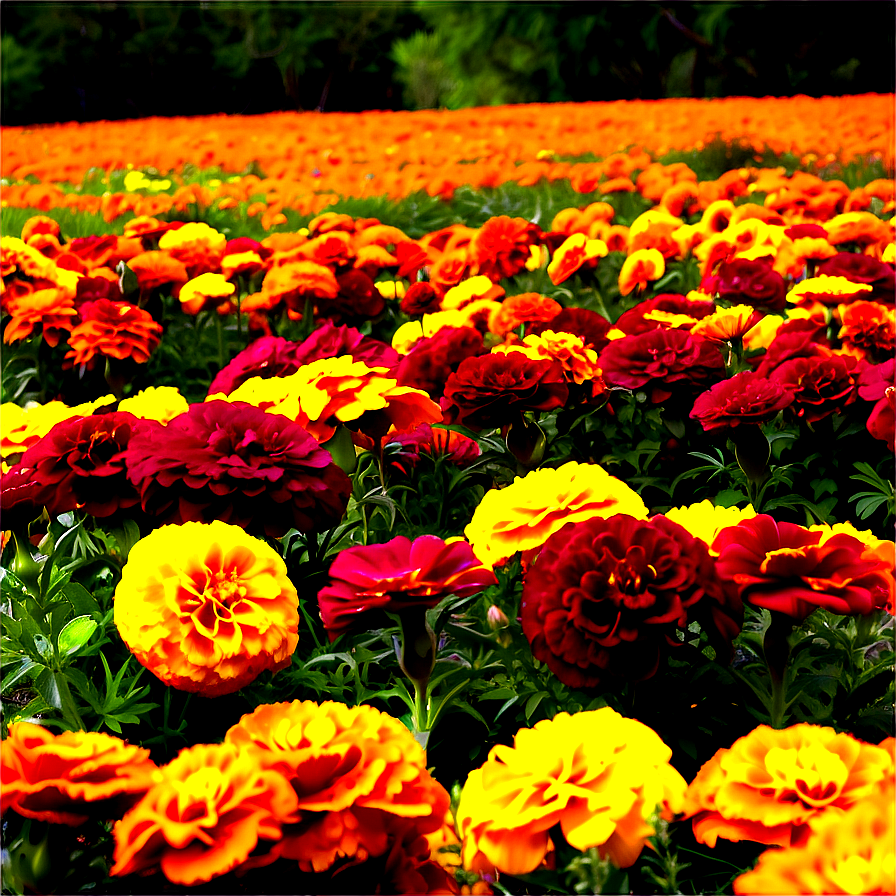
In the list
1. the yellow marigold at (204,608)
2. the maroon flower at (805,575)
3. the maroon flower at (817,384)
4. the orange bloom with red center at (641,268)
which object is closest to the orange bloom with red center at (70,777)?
the yellow marigold at (204,608)

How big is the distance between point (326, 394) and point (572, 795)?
92cm

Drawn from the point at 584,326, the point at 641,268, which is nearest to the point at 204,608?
the point at 584,326

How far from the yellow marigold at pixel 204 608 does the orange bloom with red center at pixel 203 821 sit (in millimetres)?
334

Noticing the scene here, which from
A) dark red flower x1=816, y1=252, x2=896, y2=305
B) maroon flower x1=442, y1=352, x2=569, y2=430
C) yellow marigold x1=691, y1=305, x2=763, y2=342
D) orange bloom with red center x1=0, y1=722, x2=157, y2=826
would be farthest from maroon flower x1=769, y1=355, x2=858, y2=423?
orange bloom with red center x1=0, y1=722, x2=157, y2=826

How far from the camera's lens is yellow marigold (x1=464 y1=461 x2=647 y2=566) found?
1341 millimetres

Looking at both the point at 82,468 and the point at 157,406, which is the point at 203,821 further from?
the point at 157,406

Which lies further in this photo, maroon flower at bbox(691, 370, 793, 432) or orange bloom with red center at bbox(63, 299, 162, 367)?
orange bloom with red center at bbox(63, 299, 162, 367)

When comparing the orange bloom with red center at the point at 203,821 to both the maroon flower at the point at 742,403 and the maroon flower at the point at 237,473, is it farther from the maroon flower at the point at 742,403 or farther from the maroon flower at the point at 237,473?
the maroon flower at the point at 742,403

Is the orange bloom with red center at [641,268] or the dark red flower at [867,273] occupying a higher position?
the dark red flower at [867,273]

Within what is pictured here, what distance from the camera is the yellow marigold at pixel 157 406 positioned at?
181cm

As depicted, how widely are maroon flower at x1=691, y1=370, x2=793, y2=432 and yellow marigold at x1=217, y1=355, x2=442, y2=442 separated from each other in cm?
52

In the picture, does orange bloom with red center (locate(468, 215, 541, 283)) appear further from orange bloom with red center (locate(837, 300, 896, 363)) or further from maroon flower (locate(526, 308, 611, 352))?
orange bloom with red center (locate(837, 300, 896, 363))

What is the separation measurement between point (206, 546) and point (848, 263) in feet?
6.87

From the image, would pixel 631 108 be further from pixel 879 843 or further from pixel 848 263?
pixel 879 843
